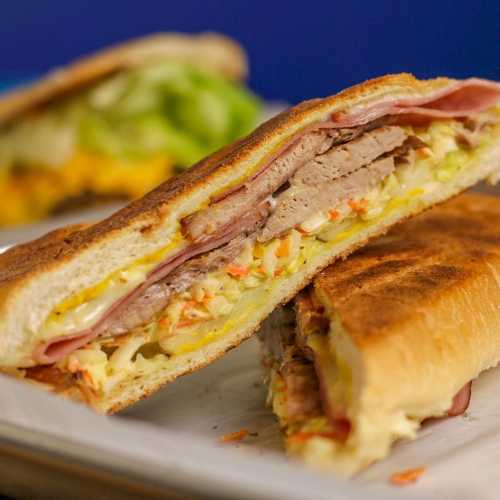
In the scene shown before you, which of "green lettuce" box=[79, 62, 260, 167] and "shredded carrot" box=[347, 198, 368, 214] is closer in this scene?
"shredded carrot" box=[347, 198, 368, 214]

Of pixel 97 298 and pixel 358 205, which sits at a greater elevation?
pixel 358 205

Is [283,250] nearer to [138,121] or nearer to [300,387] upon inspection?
[300,387]

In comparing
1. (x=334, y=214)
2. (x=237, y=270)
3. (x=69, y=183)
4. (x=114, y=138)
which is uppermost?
(x=114, y=138)

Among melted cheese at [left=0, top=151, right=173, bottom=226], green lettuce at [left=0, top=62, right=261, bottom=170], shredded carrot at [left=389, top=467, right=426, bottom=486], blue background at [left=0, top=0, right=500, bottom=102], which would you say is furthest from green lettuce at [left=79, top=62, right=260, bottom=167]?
shredded carrot at [left=389, top=467, right=426, bottom=486]

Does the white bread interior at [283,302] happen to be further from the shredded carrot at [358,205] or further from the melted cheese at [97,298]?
the melted cheese at [97,298]

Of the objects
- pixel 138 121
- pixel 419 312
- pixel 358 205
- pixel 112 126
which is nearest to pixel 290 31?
pixel 138 121

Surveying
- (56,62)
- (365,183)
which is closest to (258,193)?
(365,183)

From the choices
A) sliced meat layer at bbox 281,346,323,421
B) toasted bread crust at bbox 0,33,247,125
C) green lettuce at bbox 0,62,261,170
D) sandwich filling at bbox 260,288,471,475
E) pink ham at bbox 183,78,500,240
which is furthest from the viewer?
green lettuce at bbox 0,62,261,170

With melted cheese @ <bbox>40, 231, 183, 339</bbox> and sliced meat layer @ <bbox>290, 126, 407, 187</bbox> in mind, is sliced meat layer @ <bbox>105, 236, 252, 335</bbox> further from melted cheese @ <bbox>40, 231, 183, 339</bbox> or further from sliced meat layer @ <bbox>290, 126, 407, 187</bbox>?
sliced meat layer @ <bbox>290, 126, 407, 187</bbox>
